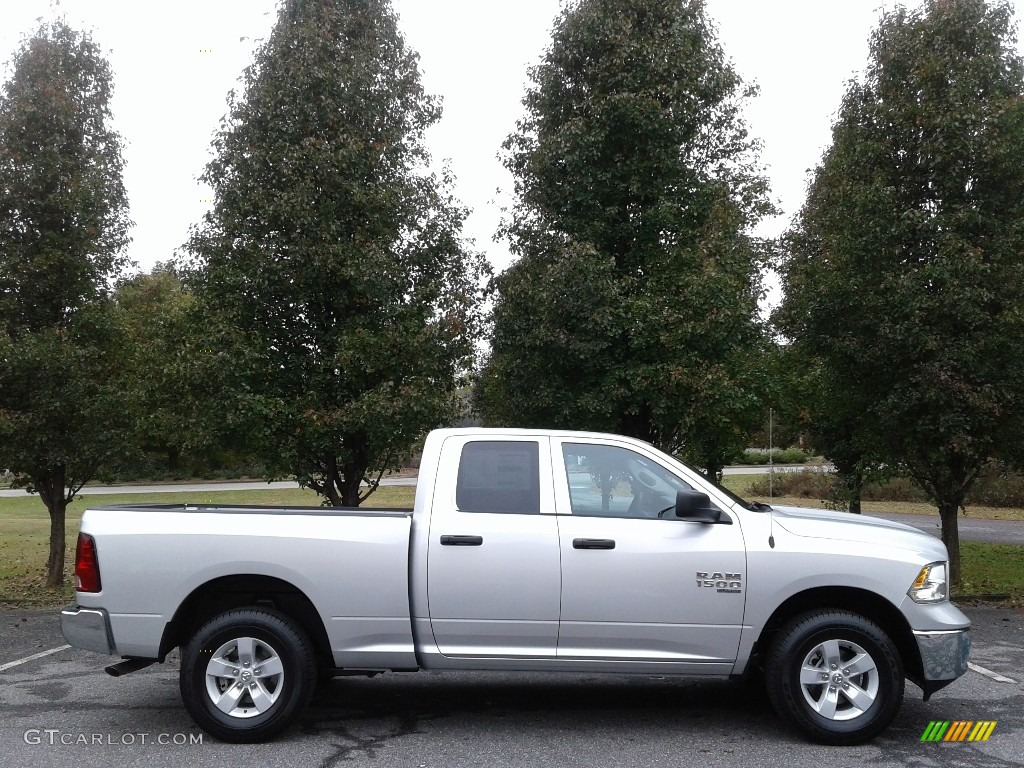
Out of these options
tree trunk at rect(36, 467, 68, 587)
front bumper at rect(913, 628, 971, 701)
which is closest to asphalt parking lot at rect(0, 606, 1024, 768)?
front bumper at rect(913, 628, 971, 701)

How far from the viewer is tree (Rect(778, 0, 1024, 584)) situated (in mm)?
10688

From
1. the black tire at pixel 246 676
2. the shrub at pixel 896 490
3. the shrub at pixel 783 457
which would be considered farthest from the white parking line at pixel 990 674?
the shrub at pixel 783 457

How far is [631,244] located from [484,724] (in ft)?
23.8

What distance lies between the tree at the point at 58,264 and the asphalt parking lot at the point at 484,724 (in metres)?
4.05

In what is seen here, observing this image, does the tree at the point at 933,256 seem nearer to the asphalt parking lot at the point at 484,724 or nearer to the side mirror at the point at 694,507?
the asphalt parking lot at the point at 484,724

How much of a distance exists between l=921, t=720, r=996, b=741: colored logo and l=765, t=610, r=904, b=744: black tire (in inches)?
16.8

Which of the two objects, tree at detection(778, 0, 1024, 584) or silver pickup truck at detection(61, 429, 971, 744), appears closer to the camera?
silver pickup truck at detection(61, 429, 971, 744)

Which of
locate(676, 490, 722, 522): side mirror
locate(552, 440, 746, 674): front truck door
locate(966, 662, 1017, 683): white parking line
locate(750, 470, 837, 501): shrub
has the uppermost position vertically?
locate(676, 490, 722, 522): side mirror

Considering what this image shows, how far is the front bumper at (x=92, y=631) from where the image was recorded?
19.1 feet

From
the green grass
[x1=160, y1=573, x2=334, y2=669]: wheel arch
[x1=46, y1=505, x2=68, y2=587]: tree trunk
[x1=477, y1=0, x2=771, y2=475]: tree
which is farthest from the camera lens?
[x1=46, y1=505, x2=68, y2=587]: tree trunk

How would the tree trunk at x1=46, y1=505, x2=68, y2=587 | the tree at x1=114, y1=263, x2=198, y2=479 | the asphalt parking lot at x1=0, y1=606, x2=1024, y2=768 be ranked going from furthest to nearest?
the tree trunk at x1=46, y1=505, x2=68, y2=587
the tree at x1=114, y1=263, x2=198, y2=479
the asphalt parking lot at x1=0, y1=606, x2=1024, y2=768

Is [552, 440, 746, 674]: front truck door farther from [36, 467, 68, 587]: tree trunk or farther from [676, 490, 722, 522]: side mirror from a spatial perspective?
[36, 467, 68, 587]: tree trunk

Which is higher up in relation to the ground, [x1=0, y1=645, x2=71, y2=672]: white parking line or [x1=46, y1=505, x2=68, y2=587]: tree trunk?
[x1=46, y1=505, x2=68, y2=587]: tree trunk

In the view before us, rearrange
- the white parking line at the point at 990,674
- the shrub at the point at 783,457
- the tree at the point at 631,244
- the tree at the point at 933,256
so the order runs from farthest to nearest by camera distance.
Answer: the shrub at the point at 783,457, the tree at the point at 631,244, the tree at the point at 933,256, the white parking line at the point at 990,674
